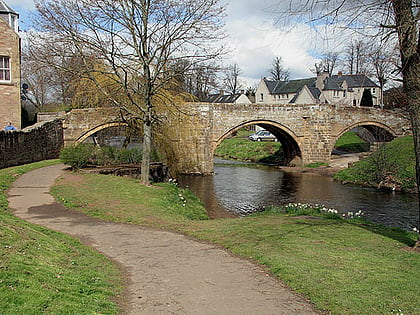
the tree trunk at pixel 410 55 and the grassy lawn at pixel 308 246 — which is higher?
the tree trunk at pixel 410 55

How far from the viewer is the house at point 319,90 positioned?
5900 cm

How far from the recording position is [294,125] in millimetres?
32969

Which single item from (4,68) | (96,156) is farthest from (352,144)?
(4,68)

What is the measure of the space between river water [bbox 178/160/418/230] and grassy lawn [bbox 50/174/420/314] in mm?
4653

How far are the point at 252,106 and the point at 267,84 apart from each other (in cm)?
3701

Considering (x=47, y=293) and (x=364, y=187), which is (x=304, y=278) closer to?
(x=47, y=293)

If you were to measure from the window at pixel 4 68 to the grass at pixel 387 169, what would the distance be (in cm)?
2025

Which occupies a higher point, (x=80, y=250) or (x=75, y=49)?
(x=75, y=49)

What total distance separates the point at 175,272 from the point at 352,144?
141ft

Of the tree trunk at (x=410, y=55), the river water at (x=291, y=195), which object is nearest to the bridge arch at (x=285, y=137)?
the river water at (x=291, y=195)

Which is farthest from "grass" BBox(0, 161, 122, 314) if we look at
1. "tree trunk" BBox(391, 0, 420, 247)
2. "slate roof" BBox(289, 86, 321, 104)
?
"slate roof" BBox(289, 86, 321, 104)

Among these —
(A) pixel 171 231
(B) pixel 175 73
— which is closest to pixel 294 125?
(B) pixel 175 73

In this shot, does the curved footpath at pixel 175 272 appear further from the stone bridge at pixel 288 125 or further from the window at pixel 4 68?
the stone bridge at pixel 288 125

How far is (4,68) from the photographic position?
77.6 ft
